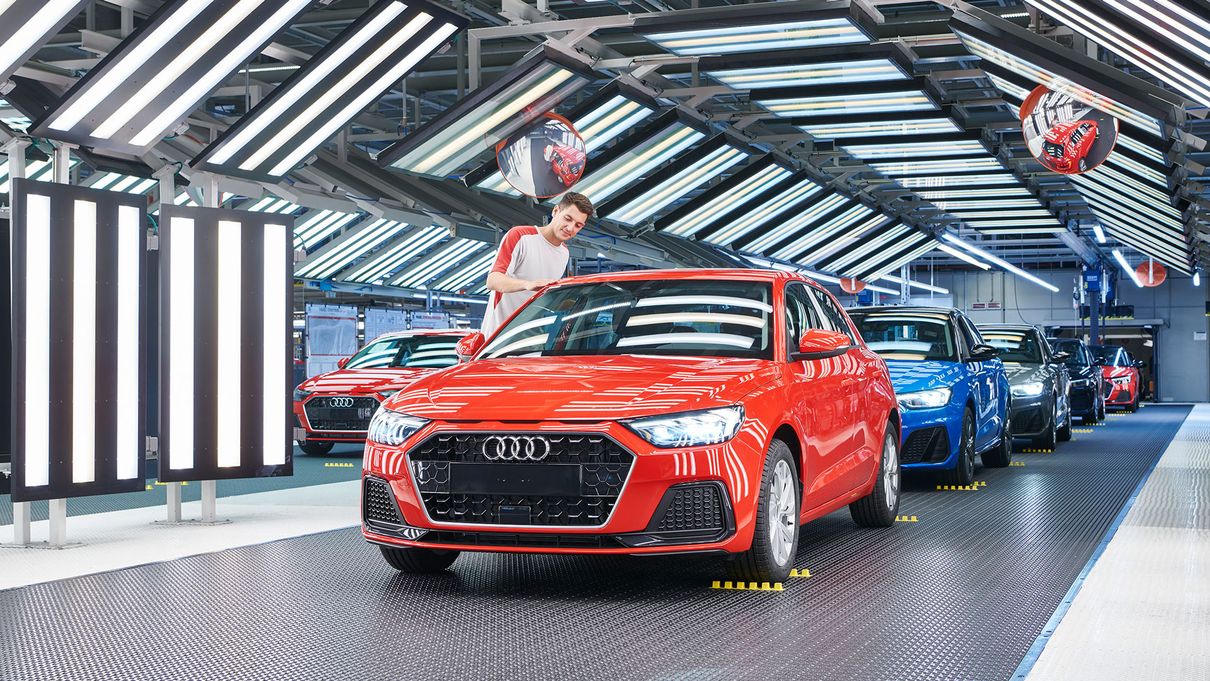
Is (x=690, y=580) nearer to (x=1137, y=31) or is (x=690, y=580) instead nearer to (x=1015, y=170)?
(x=1137, y=31)

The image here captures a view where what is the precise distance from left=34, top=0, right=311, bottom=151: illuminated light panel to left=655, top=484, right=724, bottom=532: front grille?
3911mm

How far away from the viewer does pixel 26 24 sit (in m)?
6.47

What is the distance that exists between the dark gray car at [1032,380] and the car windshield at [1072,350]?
19.5 ft

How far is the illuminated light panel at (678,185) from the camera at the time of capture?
17094 millimetres

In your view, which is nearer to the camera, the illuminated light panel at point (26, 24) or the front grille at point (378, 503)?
the front grille at point (378, 503)

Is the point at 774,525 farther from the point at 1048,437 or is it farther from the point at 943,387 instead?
the point at 1048,437

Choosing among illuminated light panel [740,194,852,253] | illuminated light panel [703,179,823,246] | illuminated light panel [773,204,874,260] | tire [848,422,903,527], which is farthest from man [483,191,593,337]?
illuminated light panel [773,204,874,260]

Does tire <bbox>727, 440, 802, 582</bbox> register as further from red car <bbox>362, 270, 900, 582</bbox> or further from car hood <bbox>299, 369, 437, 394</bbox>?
car hood <bbox>299, 369, 437, 394</bbox>

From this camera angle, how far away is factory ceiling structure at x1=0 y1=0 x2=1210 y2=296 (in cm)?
788

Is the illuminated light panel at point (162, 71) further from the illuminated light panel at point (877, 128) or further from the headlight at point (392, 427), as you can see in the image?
the illuminated light panel at point (877, 128)

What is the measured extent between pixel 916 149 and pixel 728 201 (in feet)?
9.78

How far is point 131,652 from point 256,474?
388 centimetres

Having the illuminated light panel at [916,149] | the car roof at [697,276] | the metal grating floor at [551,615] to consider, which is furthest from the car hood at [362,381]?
the car roof at [697,276]

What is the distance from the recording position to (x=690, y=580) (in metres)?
6.02
